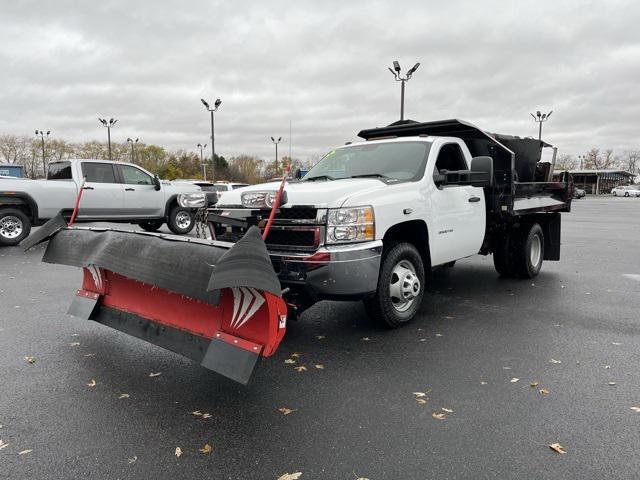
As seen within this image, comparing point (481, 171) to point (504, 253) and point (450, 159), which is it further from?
point (504, 253)

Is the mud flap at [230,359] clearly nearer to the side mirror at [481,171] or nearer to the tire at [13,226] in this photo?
the side mirror at [481,171]

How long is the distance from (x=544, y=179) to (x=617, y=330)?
3939mm

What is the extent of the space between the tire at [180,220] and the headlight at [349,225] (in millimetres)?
10652

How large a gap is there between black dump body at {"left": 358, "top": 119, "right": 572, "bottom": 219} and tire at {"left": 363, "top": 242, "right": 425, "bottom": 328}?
2.09 meters

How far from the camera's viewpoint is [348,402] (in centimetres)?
344

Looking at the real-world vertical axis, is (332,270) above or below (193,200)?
below

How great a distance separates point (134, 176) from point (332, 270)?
1076 cm

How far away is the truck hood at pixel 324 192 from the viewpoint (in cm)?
430

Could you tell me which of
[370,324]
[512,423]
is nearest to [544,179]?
[370,324]

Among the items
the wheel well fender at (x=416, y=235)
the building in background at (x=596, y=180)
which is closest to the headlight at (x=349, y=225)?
the wheel well fender at (x=416, y=235)

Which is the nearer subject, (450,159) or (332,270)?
(332,270)

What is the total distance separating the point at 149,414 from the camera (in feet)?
10.7

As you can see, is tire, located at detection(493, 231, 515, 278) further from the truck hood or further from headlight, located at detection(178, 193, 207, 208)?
headlight, located at detection(178, 193, 207, 208)

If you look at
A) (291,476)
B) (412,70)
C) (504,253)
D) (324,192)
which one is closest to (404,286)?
(324,192)
